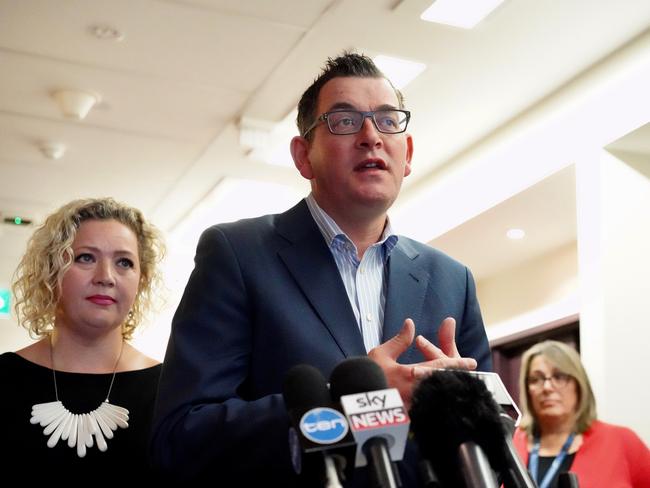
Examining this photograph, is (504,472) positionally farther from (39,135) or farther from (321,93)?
(39,135)

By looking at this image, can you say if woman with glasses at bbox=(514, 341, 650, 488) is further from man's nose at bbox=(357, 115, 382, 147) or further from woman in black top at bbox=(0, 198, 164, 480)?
man's nose at bbox=(357, 115, 382, 147)

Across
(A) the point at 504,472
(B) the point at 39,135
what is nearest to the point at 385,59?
(B) the point at 39,135

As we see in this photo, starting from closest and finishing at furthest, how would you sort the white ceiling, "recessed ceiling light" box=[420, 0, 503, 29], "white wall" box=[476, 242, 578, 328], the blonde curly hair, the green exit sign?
the blonde curly hair < "recessed ceiling light" box=[420, 0, 503, 29] < the white ceiling < "white wall" box=[476, 242, 578, 328] < the green exit sign

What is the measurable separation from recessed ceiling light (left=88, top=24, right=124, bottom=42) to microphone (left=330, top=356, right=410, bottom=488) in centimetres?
491

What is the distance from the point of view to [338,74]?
2.27 meters

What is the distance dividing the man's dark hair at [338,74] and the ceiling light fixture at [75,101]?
4.72 m

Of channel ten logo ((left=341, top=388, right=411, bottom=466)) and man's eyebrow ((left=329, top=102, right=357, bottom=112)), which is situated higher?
man's eyebrow ((left=329, top=102, right=357, bottom=112))

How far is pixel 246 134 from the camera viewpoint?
724 centimetres

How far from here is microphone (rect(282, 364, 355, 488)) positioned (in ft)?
3.91

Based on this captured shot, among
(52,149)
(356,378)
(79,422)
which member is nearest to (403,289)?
(356,378)

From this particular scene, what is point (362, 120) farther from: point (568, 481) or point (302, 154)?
point (568, 481)

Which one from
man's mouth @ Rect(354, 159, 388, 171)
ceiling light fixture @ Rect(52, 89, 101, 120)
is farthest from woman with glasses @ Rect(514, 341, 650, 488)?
ceiling light fixture @ Rect(52, 89, 101, 120)

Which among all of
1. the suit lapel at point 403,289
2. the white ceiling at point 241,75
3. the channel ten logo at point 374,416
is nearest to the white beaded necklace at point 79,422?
the suit lapel at point 403,289

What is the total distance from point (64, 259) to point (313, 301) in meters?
1.34
